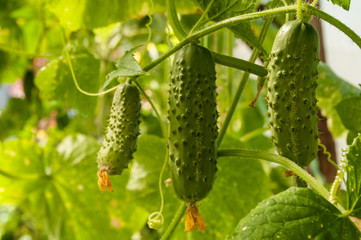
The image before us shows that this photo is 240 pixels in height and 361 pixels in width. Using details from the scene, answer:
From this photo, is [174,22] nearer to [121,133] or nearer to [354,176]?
[121,133]

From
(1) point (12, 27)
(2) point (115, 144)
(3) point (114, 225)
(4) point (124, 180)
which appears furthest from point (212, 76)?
(1) point (12, 27)

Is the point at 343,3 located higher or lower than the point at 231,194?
higher

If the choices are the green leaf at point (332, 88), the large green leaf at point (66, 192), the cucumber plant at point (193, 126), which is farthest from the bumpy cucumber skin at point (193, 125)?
the large green leaf at point (66, 192)

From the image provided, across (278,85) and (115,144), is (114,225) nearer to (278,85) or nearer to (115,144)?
(115,144)

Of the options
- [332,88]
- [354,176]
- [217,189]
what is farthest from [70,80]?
[354,176]

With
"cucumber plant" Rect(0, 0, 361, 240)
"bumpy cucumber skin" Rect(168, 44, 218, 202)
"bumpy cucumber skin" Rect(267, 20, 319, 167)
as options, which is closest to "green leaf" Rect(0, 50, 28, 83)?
"cucumber plant" Rect(0, 0, 361, 240)
